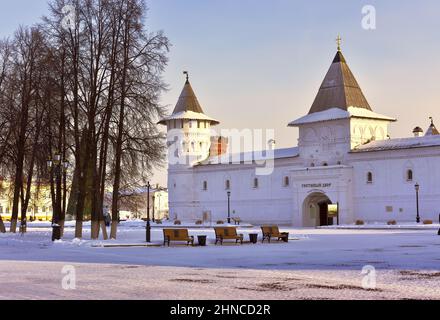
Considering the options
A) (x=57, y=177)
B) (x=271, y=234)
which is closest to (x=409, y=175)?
(x=271, y=234)

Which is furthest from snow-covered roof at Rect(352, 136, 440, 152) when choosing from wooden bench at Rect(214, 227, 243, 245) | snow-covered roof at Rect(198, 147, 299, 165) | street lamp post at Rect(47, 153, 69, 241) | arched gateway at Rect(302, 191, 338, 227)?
street lamp post at Rect(47, 153, 69, 241)

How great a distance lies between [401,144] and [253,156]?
702 inches

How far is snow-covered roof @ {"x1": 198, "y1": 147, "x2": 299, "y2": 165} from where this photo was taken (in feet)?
230

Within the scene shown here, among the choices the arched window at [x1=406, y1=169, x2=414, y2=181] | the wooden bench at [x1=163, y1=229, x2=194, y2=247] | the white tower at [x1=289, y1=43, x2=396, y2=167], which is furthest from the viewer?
the white tower at [x1=289, y1=43, x2=396, y2=167]

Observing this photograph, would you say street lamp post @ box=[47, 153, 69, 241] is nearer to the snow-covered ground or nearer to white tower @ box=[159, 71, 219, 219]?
the snow-covered ground

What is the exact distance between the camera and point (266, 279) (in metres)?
14.3

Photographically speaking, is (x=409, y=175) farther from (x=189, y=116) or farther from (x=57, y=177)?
(x=57, y=177)

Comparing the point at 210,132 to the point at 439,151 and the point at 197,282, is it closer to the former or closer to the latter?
the point at 439,151

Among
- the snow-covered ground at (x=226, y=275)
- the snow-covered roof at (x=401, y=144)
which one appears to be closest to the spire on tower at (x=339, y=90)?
the snow-covered roof at (x=401, y=144)

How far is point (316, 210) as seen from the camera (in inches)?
2638

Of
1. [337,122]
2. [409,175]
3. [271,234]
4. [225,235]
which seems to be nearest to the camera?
[225,235]

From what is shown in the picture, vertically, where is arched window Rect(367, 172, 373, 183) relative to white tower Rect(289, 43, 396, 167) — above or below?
below

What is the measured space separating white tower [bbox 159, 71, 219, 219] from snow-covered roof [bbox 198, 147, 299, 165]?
1.65 metres
